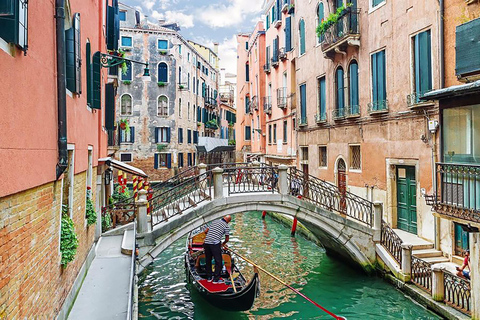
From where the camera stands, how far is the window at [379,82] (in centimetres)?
1192

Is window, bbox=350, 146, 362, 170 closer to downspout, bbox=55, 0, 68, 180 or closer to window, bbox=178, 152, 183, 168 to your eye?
downspout, bbox=55, 0, 68, 180

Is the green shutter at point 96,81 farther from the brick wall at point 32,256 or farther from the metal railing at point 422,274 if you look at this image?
the metal railing at point 422,274

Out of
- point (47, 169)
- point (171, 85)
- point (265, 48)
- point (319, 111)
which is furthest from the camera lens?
point (171, 85)

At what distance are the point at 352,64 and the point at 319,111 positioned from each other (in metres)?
2.89

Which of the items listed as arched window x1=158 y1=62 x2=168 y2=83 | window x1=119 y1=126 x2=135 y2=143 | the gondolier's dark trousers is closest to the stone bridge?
the gondolier's dark trousers

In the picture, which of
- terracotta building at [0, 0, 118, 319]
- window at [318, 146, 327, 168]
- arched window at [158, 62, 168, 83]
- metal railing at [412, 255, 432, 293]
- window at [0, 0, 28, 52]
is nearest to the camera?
window at [0, 0, 28, 52]

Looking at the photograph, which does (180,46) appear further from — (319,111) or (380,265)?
(380,265)

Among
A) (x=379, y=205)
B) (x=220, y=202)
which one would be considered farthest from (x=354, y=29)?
(x=220, y=202)

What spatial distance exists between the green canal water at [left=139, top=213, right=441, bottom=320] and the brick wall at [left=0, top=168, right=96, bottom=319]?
4.51 meters

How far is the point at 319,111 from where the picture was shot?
1619cm

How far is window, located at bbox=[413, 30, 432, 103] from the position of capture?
1003cm

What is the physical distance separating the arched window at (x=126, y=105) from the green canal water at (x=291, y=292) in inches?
697

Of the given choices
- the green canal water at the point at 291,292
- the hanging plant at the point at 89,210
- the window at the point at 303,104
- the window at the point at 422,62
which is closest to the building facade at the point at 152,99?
the window at the point at 303,104

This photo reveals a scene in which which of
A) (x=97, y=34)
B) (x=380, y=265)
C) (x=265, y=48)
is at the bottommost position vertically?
(x=380, y=265)
